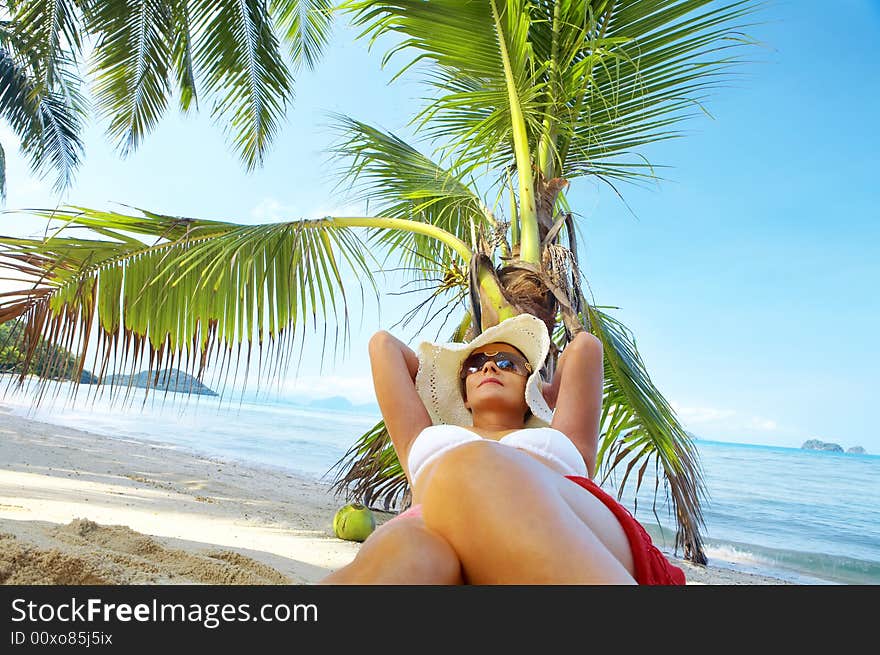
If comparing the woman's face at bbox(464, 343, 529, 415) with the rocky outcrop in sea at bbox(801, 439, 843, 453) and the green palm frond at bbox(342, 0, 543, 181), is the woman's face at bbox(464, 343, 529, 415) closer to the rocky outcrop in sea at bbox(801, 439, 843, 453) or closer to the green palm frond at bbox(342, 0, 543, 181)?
the green palm frond at bbox(342, 0, 543, 181)

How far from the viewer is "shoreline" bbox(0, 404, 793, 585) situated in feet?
6.33

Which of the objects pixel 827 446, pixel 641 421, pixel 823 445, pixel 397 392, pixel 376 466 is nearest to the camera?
pixel 397 392

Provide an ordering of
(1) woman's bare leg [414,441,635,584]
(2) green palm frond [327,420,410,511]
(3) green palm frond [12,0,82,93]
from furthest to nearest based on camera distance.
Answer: (3) green palm frond [12,0,82,93], (2) green palm frond [327,420,410,511], (1) woman's bare leg [414,441,635,584]

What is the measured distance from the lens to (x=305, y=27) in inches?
264

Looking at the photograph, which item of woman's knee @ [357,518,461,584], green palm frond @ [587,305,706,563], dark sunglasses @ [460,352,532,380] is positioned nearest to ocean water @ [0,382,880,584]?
green palm frond @ [587,305,706,563]

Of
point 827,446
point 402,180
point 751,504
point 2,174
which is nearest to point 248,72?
point 402,180

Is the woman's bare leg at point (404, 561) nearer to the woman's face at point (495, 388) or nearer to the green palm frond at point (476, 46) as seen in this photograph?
the woman's face at point (495, 388)

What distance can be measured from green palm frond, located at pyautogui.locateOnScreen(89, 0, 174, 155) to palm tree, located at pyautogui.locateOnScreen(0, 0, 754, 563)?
3.33 metres

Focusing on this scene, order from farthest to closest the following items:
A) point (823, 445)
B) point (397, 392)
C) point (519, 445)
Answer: point (823, 445)
point (397, 392)
point (519, 445)

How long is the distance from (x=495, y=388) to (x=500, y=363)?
3.7 inches

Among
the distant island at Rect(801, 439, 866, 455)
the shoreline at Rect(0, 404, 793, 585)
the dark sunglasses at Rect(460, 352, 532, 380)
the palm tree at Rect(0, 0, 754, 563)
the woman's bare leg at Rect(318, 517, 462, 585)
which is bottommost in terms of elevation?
the distant island at Rect(801, 439, 866, 455)

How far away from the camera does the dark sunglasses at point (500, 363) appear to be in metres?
1.85

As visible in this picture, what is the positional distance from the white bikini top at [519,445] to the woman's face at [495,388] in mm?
297

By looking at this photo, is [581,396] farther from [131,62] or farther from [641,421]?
[131,62]
